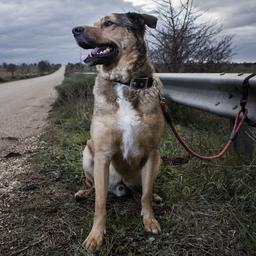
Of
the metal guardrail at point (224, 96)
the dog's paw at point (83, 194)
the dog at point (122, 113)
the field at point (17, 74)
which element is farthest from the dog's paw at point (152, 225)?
the field at point (17, 74)

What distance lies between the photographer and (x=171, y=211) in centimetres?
365

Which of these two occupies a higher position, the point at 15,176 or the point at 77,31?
the point at 77,31

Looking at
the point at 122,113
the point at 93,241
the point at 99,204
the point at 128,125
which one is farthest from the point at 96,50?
the point at 93,241

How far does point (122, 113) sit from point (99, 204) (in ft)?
2.56

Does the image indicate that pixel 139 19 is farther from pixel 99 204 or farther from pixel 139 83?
pixel 99 204

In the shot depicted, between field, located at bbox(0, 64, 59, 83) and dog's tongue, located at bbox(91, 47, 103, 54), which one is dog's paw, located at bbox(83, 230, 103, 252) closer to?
dog's tongue, located at bbox(91, 47, 103, 54)

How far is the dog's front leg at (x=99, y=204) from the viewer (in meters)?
3.33

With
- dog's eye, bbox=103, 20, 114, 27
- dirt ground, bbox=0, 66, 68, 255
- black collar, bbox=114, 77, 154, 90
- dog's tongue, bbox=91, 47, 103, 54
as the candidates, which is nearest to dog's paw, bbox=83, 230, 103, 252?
dirt ground, bbox=0, 66, 68, 255

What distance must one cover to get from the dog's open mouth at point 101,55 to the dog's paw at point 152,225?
1476 mm

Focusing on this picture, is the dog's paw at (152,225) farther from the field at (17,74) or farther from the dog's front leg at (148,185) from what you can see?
the field at (17,74)

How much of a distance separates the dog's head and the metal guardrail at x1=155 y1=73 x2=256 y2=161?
0.90m

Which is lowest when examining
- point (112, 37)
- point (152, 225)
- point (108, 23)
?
point (152, 225)

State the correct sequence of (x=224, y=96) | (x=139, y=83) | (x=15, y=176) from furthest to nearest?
(x=15, y=176)
(x=224, y=96)
(x=139, y=83)

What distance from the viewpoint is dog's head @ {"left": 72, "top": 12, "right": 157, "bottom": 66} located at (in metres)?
4.09
